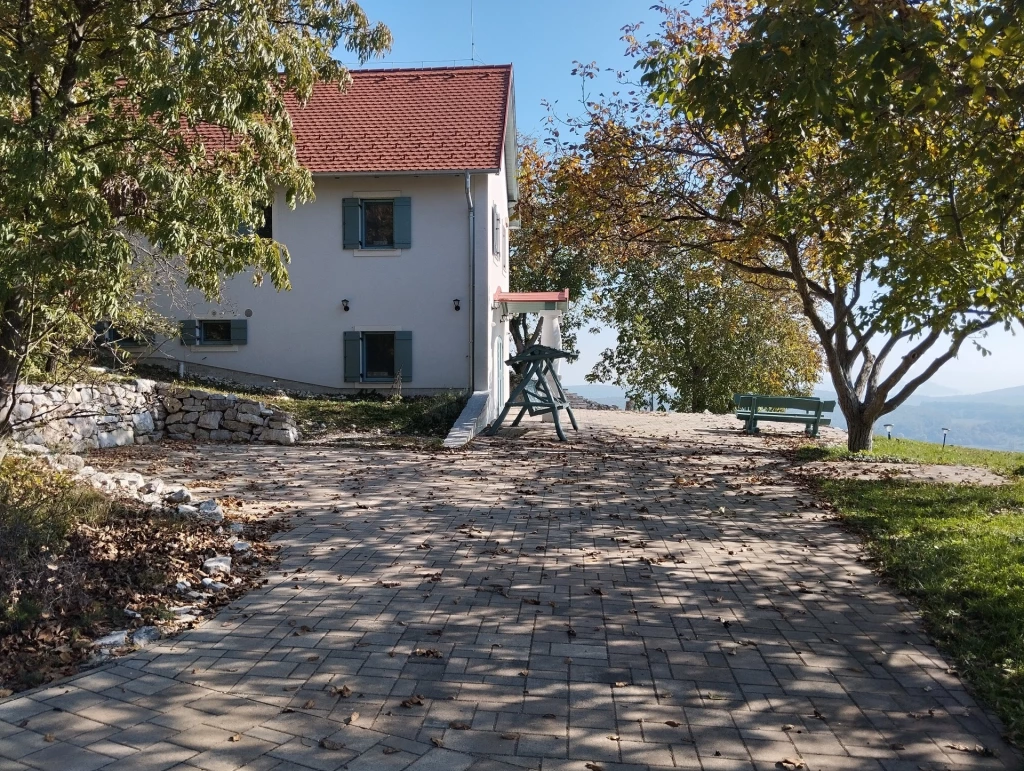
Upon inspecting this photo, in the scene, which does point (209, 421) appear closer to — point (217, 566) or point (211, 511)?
point (211, 511)

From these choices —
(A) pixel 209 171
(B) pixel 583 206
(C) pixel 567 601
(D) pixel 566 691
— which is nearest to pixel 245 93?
(A) pixel 209 171

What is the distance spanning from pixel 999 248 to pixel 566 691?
900cm

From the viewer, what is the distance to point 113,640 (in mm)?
4711

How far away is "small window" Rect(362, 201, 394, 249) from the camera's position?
2034 cm

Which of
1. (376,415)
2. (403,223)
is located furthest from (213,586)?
(403,223)

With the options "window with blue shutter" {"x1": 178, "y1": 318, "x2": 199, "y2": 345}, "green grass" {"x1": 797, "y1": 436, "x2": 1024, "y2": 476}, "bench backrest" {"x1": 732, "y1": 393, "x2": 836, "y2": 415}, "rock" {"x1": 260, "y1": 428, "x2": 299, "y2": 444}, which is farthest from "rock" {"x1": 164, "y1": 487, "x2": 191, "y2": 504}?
"window with blue shutter" {"x1": 178, "y1": 318, "x2": 199, "y2": 345}

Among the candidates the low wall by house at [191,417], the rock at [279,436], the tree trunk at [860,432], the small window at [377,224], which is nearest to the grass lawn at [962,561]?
the tree trunk at [860,432]

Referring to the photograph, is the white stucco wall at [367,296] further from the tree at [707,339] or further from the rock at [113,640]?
the rock at [113,640]

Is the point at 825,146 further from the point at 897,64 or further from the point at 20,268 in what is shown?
the point at 20,268

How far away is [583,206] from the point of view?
1545cm

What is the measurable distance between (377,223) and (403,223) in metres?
0.73

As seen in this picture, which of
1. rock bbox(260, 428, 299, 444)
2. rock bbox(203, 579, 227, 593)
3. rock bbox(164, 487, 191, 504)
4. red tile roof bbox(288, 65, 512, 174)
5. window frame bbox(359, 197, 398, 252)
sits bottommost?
rock bbox(203, 579, 227, 593)

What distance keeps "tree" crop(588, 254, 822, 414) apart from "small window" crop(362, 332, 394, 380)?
11929 millimetres

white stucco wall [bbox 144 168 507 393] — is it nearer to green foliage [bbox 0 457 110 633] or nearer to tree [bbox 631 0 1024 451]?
tree [bbox 631 0 1024 451]
